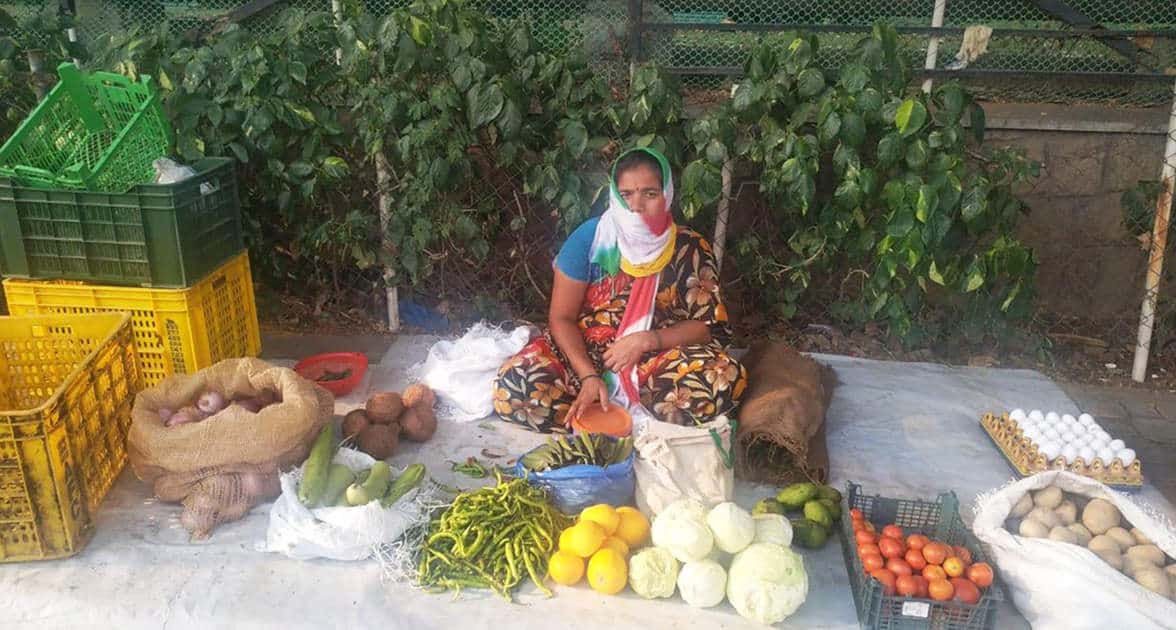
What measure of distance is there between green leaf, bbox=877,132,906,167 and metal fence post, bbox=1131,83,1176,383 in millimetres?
1424

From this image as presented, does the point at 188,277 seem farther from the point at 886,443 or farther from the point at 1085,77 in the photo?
the point at 1085,77

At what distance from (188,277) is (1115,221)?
4457mm

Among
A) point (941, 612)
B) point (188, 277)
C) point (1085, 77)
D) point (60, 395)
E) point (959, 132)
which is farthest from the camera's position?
point (1085, 77)

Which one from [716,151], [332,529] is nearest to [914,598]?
[332,529]

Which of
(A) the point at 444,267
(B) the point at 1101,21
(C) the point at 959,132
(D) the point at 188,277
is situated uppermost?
(B) the point at 1101,21

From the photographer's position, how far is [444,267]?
14.9ft

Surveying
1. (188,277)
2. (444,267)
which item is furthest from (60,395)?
(444,267)

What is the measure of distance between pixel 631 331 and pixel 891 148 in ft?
4.47

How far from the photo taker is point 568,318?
345 centimetres

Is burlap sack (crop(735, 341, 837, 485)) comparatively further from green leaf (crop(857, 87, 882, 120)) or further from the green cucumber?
the green cucumber

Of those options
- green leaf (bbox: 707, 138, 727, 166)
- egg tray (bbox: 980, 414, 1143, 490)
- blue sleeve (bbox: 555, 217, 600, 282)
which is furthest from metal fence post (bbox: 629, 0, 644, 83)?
egg tray (bbox: 980, 414, 1143, 490)

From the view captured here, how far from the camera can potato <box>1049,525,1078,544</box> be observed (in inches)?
96.0

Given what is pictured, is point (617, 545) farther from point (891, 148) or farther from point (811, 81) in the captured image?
point (811, 81)

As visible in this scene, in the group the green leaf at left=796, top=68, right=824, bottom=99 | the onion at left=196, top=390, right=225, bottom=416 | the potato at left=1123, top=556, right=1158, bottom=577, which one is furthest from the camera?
the green leaf at left=796, top=68, right=824, bottom=99
